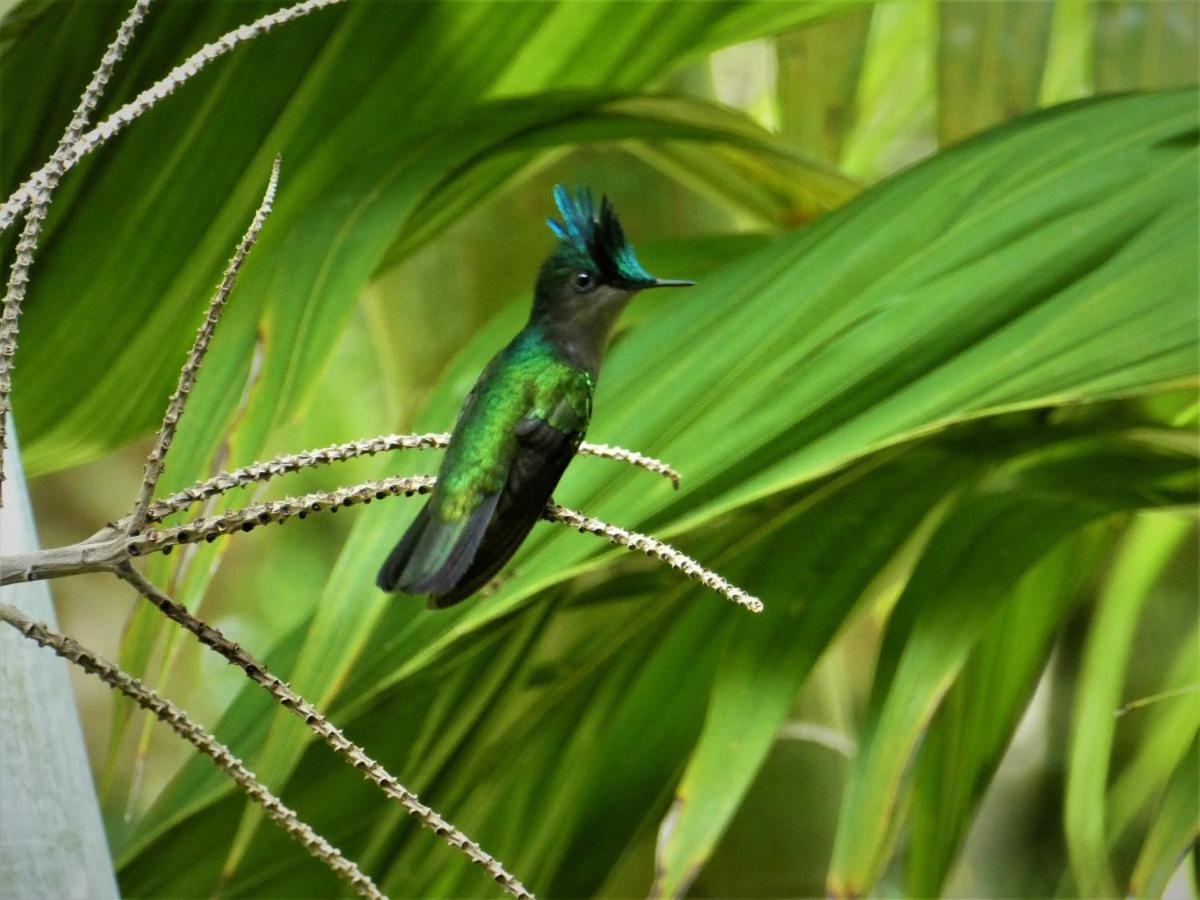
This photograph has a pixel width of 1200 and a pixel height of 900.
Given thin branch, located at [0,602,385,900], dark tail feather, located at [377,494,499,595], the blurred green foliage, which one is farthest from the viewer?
the blurred green foliage

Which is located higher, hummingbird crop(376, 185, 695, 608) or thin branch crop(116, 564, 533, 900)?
hummingbird crop(376, 185, 695, 608)

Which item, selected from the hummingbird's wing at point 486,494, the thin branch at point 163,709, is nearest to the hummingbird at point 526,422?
the hummingbird's wing at point 486,494

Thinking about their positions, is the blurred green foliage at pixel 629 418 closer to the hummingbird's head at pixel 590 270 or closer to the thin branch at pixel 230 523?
the hummingbird's head at pixel 590 270

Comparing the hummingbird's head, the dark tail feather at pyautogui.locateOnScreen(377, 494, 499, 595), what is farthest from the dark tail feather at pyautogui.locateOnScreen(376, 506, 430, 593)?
the hummingbird's head

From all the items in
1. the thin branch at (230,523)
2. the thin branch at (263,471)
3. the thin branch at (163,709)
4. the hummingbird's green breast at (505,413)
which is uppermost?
the hummingbird's green breast at (505,413)

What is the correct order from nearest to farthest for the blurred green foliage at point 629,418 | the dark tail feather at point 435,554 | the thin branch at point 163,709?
the thin branch at point 163,709 < the dark tail feather at point 435,554 < the blurred green foliage at point 629,418

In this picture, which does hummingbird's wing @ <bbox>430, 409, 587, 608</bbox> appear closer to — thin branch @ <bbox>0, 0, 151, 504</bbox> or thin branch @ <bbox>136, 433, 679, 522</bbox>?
thin branch @ <bbox>136, 433, 679, 522</bbox>

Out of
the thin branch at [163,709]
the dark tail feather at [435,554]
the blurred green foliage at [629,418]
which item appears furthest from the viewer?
the blurred green foliage at [629,418]

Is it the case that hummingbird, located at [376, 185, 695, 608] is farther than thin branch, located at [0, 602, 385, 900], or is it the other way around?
hummingbird, located at [376, 185, 695, 608]

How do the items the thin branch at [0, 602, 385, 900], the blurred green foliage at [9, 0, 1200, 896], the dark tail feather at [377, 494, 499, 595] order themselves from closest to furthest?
the thin branch at [0, 602, 385, 900] < the dark tail feather at [377, 494, 499, 595] < the blurred green foliage at [9, 0, 1200, 896]

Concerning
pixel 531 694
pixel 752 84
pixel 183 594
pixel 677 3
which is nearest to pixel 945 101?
pixel 752 84
